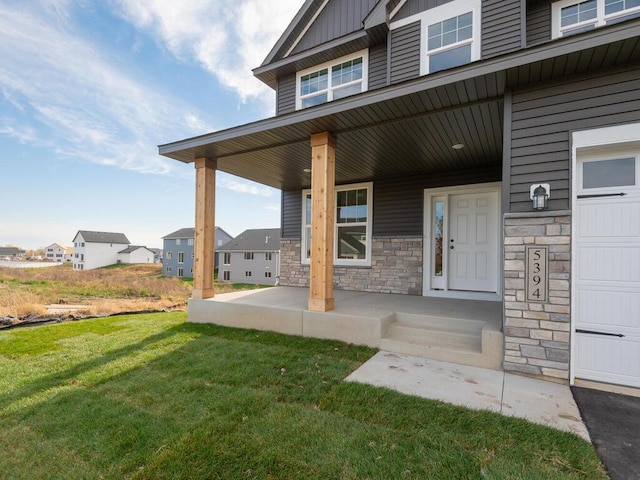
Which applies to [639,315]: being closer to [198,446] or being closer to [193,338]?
[198,446]

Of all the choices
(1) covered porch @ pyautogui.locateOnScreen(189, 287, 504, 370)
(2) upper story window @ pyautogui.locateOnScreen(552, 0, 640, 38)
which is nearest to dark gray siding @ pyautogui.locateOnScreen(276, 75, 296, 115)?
(1) covered porch @ pyautogui.locateOnScreen(189, 287, 504, 370)

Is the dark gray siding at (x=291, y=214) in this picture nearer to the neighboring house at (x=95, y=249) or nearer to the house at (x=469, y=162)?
the house at (x=469, y=162)

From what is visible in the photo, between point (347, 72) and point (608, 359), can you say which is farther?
point (347, 72)

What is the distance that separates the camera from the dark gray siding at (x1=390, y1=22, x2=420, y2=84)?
5.81 m

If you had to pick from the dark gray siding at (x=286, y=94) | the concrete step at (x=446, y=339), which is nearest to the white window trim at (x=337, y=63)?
the dark gray siding at (x=286, y=94)

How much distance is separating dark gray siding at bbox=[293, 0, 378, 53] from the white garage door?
5557mm

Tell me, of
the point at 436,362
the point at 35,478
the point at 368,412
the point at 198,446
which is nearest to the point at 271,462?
the point at 198,446

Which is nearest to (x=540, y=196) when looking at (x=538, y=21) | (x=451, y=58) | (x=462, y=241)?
(x=462, y=241)

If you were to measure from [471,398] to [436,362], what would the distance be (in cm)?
89

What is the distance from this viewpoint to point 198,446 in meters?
1.98

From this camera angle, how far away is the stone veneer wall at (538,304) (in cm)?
300

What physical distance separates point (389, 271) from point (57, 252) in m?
104

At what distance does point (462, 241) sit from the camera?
6.07m

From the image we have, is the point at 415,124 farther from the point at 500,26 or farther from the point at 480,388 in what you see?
the point at 480,388
